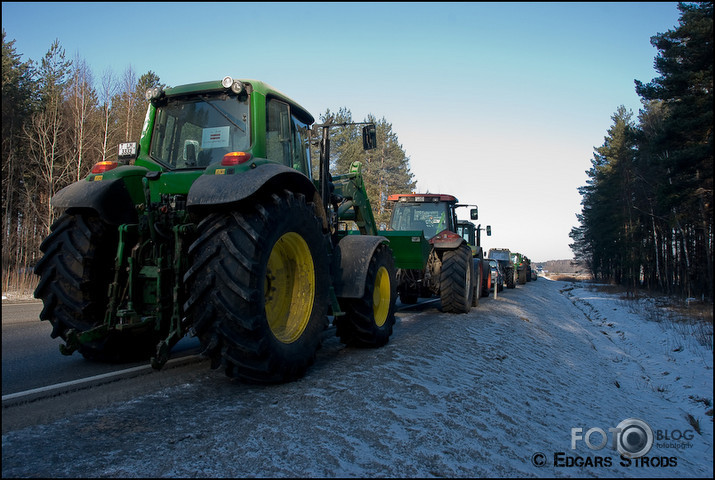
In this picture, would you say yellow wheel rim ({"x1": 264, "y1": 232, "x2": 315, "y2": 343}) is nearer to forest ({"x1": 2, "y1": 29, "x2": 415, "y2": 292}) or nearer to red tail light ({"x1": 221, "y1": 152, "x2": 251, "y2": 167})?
red tail light ({"x1": 221, "y1": 152, "x2": 251, "y2": 167})

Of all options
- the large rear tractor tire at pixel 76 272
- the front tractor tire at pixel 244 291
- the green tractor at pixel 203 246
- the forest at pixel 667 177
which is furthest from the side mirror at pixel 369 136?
the forest at pixel 667 177

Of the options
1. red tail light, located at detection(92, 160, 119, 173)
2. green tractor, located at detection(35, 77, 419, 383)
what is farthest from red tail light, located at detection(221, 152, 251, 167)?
red tail light, located at detection(92, 160, 119, 173)

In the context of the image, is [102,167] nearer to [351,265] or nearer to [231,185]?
[231,185]

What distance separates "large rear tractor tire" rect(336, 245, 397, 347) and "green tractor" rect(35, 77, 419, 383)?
0.28 meters

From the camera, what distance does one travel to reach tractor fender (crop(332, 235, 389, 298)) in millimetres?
5527

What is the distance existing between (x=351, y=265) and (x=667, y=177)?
84.2 ft

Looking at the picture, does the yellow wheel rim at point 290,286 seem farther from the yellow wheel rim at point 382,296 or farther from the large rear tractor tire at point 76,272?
the yellow wheel rim at point 382,296

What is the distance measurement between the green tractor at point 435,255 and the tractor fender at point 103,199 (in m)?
5.68

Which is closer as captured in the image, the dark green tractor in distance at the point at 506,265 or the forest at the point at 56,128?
the forest at the point at 56,128

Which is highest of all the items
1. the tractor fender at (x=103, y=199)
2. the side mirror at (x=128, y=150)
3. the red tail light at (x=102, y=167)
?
the side mirror at (x=128, y=150)

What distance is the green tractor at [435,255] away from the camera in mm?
10391

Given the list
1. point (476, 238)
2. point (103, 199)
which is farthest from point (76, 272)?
point (476, 238)

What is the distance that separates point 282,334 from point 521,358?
415 centimetres

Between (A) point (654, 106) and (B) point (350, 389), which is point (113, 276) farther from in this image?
(A) point (654, 106)
